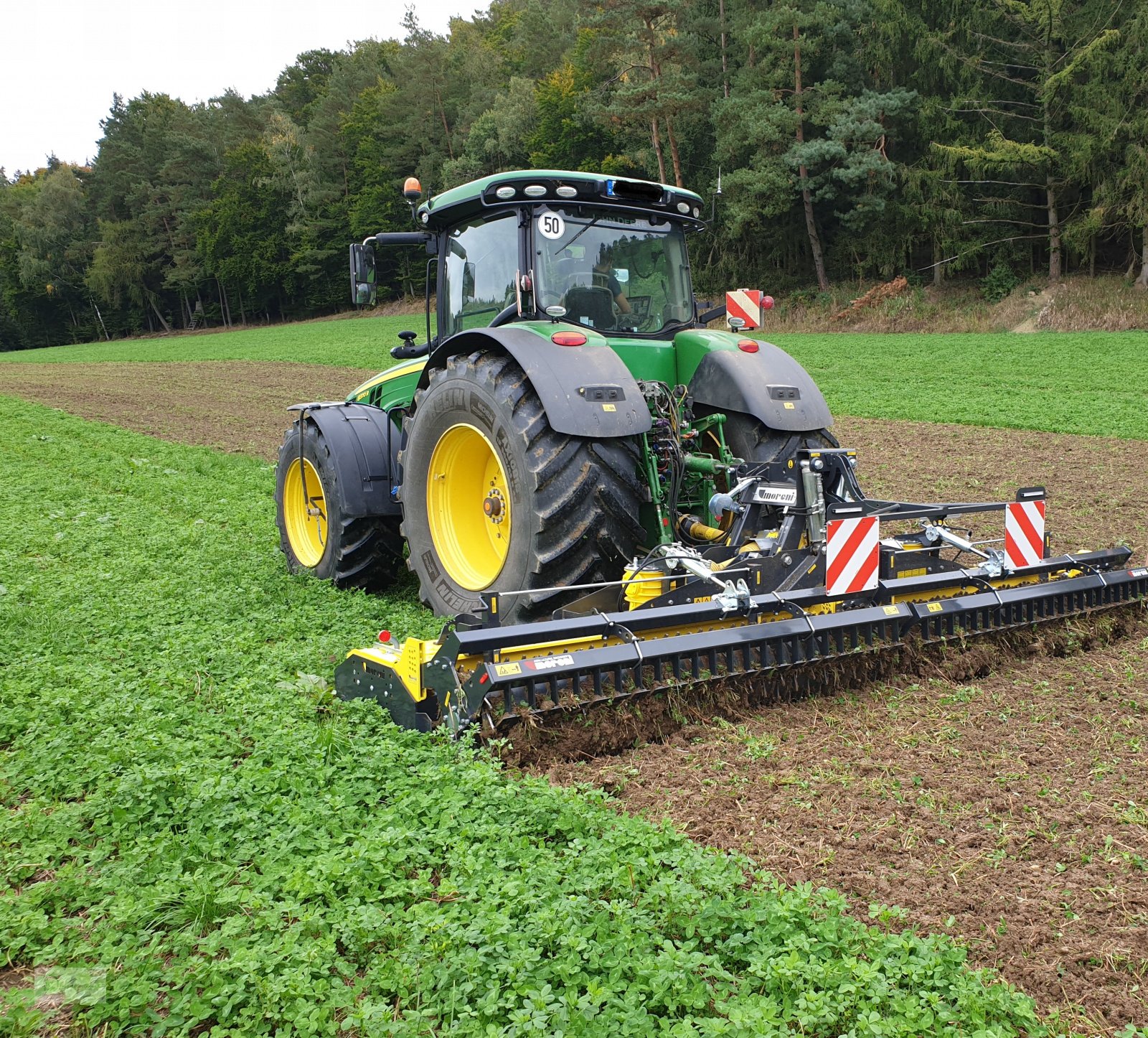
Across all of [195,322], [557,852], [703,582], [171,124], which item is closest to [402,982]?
[557,852]

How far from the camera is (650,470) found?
4.79 metres

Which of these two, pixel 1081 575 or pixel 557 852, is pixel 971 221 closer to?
pixel 1081 575

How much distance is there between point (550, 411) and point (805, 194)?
3053cm

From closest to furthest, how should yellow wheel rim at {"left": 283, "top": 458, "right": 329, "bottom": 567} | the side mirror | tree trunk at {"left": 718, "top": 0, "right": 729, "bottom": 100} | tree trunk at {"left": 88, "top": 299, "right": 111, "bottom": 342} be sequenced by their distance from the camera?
1. the side mirror
2. yellow wheel rim at {"left": 283, "top": 458, "right": 329, "bottom": 567}
3. tree trunk at {"left": 718, "top": 0, "right": 729, "bottom": 100}
4. tree trunk at {"left": 88, "top": 299, "right": 111, "bottom": 342}

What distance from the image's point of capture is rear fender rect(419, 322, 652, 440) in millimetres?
4430

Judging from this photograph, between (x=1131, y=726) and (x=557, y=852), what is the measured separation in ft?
8.13

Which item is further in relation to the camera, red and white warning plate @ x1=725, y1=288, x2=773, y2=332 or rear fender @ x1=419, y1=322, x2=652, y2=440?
red and white warning plate @ x1=725, y1=288, x2=773, y2=332

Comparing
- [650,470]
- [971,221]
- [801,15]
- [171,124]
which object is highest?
[171,124]

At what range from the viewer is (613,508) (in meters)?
4.53

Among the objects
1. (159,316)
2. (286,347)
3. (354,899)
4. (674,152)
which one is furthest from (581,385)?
(159,316)

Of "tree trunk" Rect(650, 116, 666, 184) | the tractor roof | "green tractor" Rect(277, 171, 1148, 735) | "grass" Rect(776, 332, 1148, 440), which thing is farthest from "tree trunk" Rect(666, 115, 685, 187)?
"green tractor" Rect(277, 171, 1148, 735)

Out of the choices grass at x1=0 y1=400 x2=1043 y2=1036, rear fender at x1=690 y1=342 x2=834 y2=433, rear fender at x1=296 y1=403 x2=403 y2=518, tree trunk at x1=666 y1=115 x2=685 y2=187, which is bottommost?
grass at x1=0 y1=400 x2=1043 y2=1036

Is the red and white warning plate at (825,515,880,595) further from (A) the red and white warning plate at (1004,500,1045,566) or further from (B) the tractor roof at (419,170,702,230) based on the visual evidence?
(B) the tractor roof at (419,170,702,230)

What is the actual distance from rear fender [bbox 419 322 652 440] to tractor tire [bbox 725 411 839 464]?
912mm
